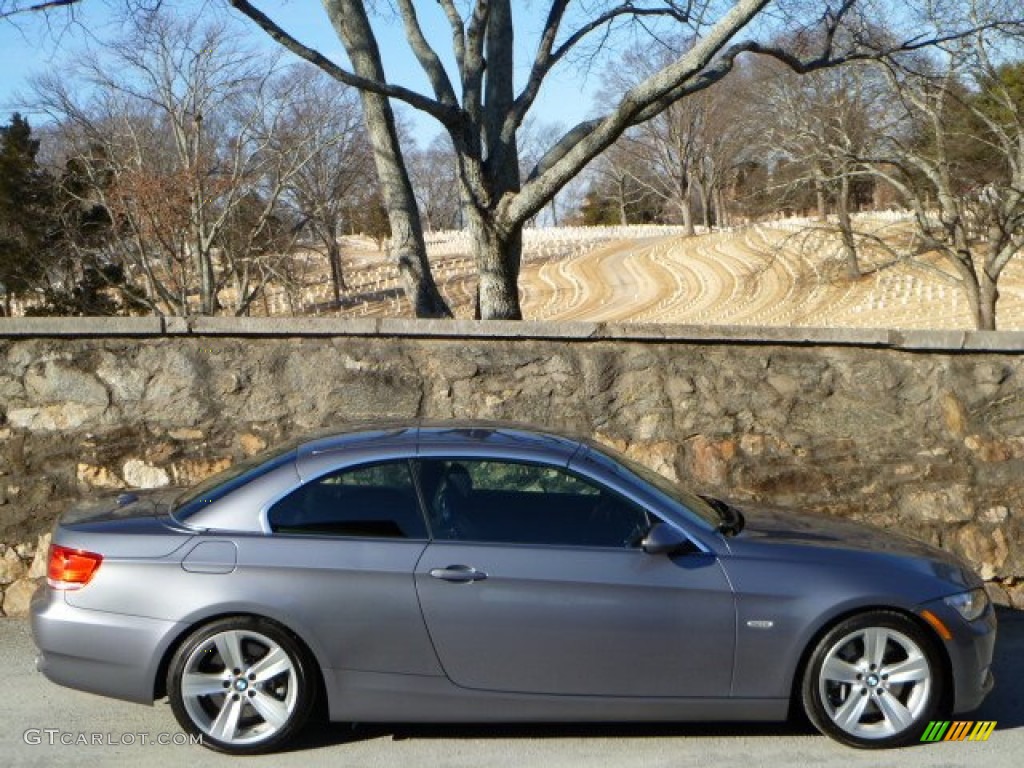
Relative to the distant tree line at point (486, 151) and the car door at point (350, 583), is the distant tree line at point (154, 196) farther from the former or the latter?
the car door at point (350, 583)

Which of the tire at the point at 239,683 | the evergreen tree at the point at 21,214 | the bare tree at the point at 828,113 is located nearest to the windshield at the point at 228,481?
the tire at the point at 239,683

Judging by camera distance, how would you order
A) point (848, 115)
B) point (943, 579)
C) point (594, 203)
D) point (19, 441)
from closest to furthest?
point (943, 579) → point (19, 441) → point (848, 115) → point (594, 203)

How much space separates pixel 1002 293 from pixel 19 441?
43.3m

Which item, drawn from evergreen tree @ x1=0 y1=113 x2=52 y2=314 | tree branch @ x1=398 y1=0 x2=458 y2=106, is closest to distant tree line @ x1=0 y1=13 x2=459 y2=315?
evergreen tree @ x1=0 y1=113 x2=52 y2=314

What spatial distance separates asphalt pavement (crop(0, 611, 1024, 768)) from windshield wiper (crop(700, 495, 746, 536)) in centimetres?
87

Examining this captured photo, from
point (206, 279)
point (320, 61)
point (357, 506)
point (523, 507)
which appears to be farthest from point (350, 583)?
point (206, 279)

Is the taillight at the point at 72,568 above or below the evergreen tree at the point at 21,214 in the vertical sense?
below

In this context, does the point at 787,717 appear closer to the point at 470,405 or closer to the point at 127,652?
the point at 127,652

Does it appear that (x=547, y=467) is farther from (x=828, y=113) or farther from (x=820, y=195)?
(x=820, y=195)

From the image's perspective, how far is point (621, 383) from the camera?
7.96 metres

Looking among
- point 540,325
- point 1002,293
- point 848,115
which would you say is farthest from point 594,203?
point 540,325

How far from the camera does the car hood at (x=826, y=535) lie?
5.30m

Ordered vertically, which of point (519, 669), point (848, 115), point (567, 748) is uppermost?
point (848, 115)

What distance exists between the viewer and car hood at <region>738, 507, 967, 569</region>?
5301 mm
